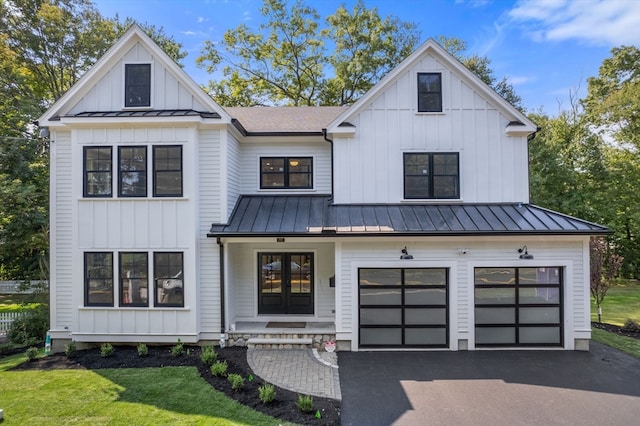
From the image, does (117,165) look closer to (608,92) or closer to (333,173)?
(333,173)

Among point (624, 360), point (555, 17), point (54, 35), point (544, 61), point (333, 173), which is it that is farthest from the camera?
point (544, 61)

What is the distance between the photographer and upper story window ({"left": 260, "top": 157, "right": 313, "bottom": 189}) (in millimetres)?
10633

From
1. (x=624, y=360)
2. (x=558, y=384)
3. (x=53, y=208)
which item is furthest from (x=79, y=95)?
(x=624, y=360)

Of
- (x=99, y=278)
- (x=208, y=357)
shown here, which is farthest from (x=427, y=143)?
(x=99, y=278)

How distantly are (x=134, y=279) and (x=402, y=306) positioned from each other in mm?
7357

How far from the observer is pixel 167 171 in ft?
28.8

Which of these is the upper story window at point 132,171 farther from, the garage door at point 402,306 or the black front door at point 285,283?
the garage door at point 402,306

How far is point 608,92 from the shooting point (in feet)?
76.7

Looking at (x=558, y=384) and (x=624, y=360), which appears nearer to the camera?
(x=558, y=384)

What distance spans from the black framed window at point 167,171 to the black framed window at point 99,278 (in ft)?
7.58

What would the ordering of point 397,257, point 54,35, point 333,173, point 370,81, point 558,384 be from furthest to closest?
point 370,81, point 54,35, point 333,173, point 397,257, point 558,384

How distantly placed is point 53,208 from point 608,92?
3338cm

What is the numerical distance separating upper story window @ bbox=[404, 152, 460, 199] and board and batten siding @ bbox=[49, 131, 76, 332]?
9812 mm

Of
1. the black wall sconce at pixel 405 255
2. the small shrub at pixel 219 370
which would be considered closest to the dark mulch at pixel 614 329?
the black wall sconce at pixel 405 255
